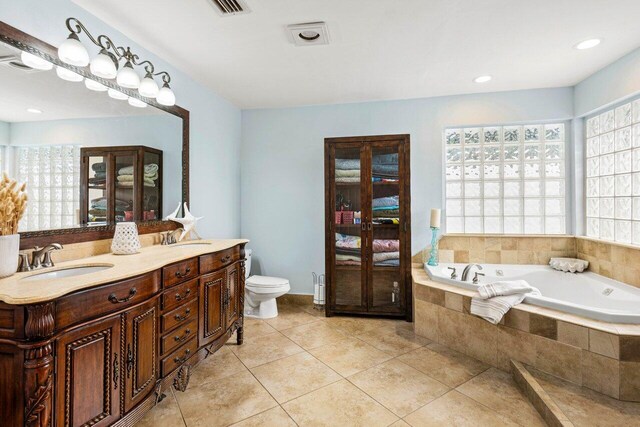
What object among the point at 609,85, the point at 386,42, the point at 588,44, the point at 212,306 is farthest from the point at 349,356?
the point at 609,85

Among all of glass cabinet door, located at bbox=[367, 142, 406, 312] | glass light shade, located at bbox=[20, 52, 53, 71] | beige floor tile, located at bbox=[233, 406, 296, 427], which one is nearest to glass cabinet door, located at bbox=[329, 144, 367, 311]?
glass cabinet door, located at bbox=[367, 142, 406, 312]

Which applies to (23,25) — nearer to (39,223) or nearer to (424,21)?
(39,223)

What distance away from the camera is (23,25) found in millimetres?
1552

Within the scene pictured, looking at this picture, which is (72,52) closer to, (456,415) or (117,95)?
(117,95)

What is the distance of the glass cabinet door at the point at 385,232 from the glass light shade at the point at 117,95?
217 centimetres

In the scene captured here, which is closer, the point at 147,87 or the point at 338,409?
the point at 338,409

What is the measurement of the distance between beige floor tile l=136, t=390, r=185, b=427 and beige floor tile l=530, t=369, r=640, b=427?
206cm

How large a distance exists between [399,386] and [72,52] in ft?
8.86

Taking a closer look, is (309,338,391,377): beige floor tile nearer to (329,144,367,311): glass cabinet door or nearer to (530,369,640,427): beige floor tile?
(329,144,367,311): glass cabinet door

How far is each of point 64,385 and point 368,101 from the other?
3406 millimetres

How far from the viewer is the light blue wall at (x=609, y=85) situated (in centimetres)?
245

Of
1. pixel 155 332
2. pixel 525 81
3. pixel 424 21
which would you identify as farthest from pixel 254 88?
pixel 525 81

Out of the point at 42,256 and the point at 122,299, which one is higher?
the point at 42,256

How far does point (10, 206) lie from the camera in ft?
4.65
